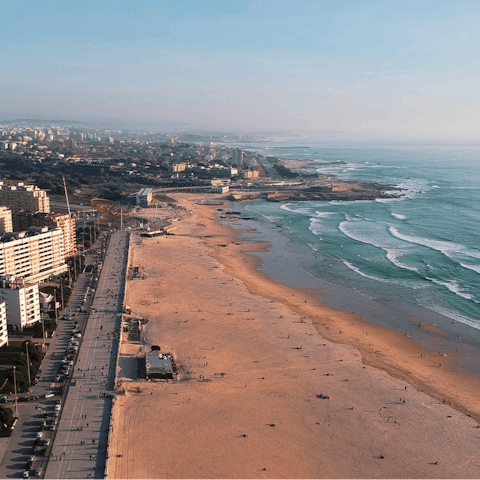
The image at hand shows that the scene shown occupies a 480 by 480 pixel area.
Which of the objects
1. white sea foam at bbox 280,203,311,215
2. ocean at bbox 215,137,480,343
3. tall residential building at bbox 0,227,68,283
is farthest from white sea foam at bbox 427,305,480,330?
white sea foam at bbox 280,203,311,215

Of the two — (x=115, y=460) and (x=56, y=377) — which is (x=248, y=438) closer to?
(x=115, y=460)

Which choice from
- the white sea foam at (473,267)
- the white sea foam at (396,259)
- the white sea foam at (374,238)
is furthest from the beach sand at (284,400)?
the white sea foam at (473,267)

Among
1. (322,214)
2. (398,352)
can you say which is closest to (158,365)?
(398,352)

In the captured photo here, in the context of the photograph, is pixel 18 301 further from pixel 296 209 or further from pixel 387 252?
pixel 296 209

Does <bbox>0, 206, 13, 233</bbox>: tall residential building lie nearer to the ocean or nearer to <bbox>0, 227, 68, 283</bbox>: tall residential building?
<bbox>0, 227, 68, 283</bbox>: tall residential building

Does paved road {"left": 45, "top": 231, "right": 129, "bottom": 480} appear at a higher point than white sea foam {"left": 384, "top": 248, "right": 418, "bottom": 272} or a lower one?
lower

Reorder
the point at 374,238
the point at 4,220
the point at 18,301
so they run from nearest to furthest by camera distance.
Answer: the point at 18,301, the point at 4,220, the point at 374,238
